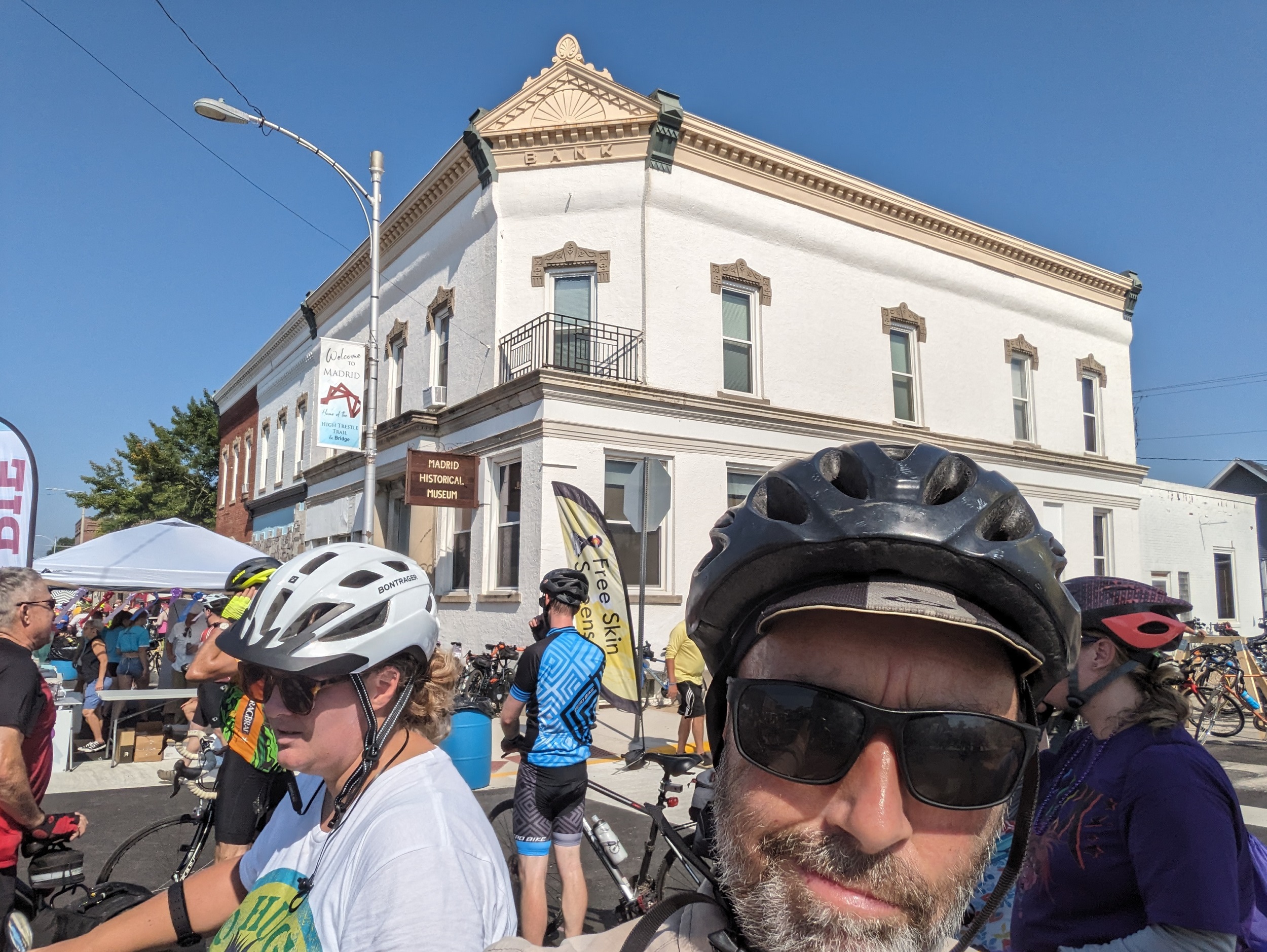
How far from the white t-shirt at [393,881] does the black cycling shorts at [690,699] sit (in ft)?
20.3

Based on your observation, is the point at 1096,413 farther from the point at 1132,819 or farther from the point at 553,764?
the point at 1132,819

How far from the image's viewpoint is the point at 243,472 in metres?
32.0

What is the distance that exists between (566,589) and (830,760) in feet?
13.6

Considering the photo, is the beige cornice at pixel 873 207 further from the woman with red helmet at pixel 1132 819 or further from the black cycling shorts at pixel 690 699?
the woman with red helmet at pixel 1132 819

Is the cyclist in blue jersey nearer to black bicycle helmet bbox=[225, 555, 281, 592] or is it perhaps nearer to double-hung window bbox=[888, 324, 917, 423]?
black bicycle helmet bbox=[225, 555, 281, 592]

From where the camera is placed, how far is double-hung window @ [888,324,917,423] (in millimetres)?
17953

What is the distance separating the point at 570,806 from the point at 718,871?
3836 millimetres

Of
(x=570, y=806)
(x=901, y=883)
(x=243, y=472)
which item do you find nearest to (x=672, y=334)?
(x=570, y=806)

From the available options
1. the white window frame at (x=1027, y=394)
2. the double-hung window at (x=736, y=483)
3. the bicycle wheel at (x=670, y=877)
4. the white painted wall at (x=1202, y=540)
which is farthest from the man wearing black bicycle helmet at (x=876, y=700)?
the white painted wall at (x=1202, y=540)

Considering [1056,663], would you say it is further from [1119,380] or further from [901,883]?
[1119,380]

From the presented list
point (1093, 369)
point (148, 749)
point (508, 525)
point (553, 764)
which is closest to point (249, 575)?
point (553, 764)

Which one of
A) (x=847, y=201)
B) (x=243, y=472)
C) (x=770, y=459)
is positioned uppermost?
(x=847, y=201)

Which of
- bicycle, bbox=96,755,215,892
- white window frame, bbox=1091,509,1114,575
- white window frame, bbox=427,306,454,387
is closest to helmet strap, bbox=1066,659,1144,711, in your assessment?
bicycle, bbox=96,755,215,892

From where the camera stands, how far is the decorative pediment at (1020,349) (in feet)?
64.2
